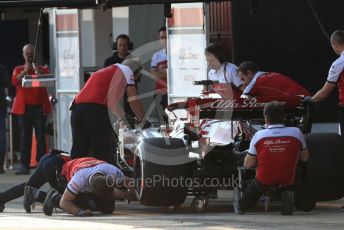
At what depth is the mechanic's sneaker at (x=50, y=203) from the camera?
1259cm

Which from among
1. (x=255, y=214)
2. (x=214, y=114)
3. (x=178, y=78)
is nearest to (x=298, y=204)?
(x=255, y=214)

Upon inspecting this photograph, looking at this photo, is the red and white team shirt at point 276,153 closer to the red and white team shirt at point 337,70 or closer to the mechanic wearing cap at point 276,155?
the mechanic wearing cap at point 276,155

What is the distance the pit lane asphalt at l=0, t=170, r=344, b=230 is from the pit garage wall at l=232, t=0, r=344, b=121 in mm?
3439

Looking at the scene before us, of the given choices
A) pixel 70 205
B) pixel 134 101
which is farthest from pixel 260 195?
pixel 134 101

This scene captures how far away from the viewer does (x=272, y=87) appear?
12914 millimetres

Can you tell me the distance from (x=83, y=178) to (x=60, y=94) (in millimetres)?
7407

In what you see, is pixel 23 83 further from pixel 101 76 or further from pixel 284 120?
pixel 284 120

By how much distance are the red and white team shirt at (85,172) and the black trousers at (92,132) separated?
736mm

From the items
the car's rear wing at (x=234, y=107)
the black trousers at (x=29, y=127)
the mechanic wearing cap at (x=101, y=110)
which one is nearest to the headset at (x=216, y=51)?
the mechanic wearing cap at (x=101, y=110)

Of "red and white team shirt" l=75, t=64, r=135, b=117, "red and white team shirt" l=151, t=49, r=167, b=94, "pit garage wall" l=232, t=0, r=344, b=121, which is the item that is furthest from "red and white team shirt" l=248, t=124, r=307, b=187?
"red and white team shirt" l=151, t=49, r=167, b=94

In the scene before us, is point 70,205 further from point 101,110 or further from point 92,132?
point 101,110

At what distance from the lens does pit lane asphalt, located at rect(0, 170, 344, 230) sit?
1116cm

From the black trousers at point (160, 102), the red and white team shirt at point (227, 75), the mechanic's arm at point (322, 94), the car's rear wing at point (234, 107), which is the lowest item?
the black trousers at point (160, 102)

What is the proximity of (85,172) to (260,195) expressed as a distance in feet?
6.21
